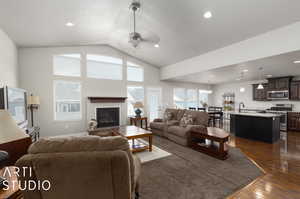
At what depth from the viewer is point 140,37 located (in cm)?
279

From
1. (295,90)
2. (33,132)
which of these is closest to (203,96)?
(295,90)

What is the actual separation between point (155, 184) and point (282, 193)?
1876 mm

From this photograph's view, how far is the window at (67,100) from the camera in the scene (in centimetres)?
521

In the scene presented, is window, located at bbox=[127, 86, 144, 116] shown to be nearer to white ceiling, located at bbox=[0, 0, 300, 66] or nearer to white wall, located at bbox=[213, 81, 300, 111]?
white ceiling, located at bbox=[0, 0, 300, 66]

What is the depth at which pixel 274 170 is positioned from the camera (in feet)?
8.67

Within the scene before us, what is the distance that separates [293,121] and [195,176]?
6282 millimetres

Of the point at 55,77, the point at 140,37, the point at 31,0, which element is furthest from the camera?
the point at 55,77

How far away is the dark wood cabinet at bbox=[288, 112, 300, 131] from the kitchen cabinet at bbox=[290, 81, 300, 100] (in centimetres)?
74

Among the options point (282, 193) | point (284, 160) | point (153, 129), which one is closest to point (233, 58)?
point (284, 160)

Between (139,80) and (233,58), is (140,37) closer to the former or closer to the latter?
(233,58)

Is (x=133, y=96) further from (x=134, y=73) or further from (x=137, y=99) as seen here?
(x=134, y=73)

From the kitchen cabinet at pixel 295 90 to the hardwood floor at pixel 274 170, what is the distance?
279cm

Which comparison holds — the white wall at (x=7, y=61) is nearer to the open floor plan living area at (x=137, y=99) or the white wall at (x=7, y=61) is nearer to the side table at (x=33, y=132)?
the open floor plan living area at (x=137, y=99)

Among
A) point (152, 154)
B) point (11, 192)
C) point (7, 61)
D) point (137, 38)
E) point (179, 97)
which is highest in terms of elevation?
point (137, 38)
